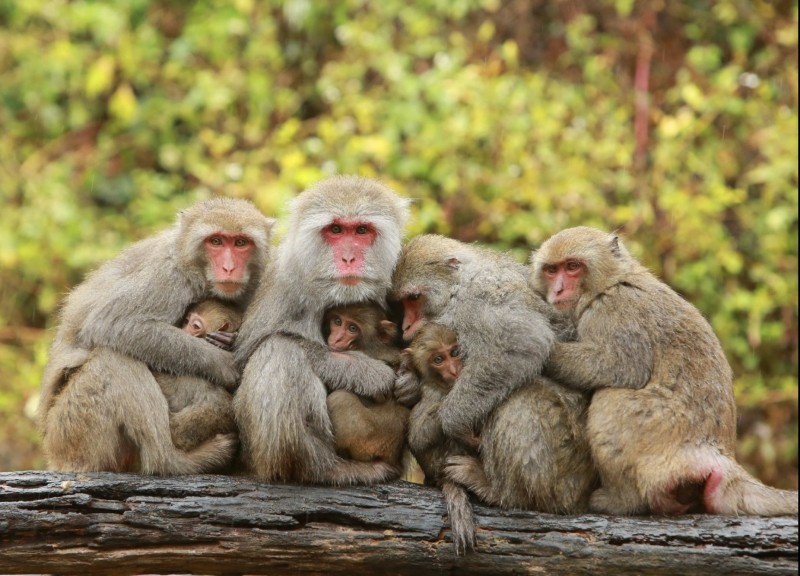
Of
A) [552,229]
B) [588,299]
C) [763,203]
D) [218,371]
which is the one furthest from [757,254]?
[218,371]

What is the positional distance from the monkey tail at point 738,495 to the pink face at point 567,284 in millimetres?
1543

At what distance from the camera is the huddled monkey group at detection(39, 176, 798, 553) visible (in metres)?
6.91

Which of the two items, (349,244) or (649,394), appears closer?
(649,394)

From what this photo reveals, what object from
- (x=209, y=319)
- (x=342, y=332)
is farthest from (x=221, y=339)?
(x=342, y=332)

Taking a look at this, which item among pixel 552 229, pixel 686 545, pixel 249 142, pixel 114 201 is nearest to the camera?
pixel 686 545

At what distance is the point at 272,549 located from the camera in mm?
6918

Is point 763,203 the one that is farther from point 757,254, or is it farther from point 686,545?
point 686,545

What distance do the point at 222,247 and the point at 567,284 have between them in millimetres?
2541

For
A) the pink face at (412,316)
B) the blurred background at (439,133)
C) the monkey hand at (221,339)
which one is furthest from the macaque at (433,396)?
the blurred background at (439,133)

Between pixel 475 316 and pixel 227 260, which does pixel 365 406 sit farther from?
pixel 227 260

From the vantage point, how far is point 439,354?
7375mm

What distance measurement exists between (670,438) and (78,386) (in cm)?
403

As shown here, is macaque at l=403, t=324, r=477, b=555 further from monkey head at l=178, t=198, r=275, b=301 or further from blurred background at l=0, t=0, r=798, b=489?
blurred background at l=0, t=0, r=798, b=489

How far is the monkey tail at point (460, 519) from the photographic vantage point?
679cm
